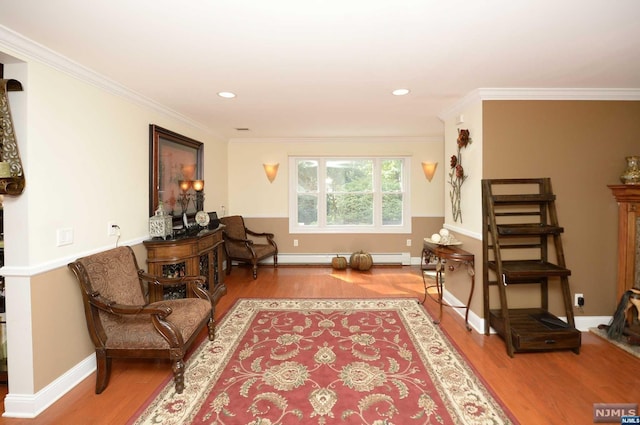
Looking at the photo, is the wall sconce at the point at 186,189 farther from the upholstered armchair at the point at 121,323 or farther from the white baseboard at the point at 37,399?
the white baseboard at the point at 37,399

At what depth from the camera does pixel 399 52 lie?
2.19 meters

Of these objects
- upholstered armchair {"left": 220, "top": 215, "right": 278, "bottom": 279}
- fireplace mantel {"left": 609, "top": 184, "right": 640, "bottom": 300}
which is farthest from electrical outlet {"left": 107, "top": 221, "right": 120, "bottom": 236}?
fireplace mantel {"left": 609, "top": 184, "right": 640, "bottom": 300}

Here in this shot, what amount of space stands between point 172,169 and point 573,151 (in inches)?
170

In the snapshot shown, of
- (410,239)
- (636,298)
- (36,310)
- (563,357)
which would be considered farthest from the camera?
(410,239)

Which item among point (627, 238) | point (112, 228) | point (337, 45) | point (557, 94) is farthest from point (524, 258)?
point (112, 228)

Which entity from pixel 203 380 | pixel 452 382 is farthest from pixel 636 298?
pixel 203 380

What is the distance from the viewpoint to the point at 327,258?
5.94 metres

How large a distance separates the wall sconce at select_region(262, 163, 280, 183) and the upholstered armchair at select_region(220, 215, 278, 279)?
93 centimetres

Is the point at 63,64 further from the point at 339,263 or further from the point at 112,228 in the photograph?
the point at 339,263

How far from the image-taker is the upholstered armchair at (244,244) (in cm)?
514

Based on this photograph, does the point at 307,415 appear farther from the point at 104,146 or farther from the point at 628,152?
the point at 628,152

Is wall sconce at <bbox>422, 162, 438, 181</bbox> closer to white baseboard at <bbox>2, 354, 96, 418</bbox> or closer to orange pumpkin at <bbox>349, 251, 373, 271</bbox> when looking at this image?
orange pumpkin at <bbox>349, 251, 373, 271</bbox>

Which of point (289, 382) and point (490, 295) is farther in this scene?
point (490, 295)

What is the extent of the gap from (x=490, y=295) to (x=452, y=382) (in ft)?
3.94
